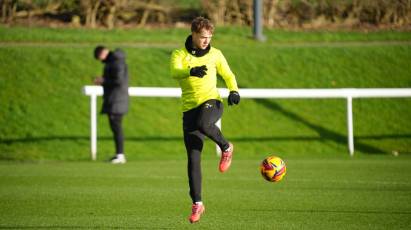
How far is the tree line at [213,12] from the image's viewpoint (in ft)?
89.7

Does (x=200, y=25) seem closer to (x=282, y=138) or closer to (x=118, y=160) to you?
(x=118, y=160)

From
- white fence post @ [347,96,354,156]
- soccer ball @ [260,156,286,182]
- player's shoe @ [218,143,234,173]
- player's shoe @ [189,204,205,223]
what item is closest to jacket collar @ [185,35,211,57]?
player's shoe @ [218,143,234,173]

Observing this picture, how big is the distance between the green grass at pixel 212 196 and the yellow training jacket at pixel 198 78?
1292mm

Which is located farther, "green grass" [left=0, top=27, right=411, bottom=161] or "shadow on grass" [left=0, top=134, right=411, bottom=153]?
"green grass" [left=0, top=27, right=411, bottom=161]

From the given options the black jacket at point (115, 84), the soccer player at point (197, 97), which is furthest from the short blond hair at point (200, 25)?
the black jacket at point (115, 84)

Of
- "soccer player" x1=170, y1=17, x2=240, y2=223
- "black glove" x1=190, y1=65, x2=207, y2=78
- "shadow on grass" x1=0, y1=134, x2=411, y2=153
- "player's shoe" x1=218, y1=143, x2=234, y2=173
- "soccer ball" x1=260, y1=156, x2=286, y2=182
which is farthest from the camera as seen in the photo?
"shadow on grass" x1=0, y1=134, x2=411, y2=153

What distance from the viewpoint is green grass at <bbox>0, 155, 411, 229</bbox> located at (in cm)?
954

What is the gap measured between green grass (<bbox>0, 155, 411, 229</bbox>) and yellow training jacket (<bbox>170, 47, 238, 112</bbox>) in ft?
4.24

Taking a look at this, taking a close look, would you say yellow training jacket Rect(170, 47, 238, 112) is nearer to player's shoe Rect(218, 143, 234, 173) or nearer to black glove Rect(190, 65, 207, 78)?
black glove Rect(190, 65, 207, 78)

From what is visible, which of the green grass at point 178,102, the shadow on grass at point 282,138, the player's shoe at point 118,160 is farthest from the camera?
the green grass at point 178,102

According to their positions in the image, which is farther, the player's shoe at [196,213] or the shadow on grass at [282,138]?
the shadow on grass at [282,138]

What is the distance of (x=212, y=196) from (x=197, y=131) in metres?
2.64

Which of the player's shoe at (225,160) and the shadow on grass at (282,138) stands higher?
the player's shoe at (225,160)

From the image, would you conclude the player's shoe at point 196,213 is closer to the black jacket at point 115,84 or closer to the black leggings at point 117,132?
the black leggings at point 117,132
